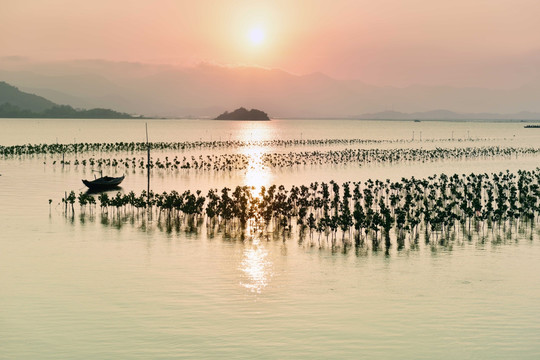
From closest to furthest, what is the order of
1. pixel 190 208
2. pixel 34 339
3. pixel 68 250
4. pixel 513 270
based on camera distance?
1. pixel 34 339
2. pixel 513 270
3. pixel 68 250
4. pixel 190 208

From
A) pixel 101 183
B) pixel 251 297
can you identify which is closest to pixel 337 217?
pixel 251 297

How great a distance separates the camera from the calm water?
2147 centimetres

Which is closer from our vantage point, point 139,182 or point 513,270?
point 513,270

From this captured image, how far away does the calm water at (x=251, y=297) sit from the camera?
21469 mm

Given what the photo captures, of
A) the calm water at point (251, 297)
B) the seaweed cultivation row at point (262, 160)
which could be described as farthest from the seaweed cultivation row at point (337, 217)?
the seaweed cultivation row at point (262, 160)

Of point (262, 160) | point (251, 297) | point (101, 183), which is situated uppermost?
point (262, 160)

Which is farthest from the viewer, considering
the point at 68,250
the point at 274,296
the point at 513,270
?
the point at 68,250

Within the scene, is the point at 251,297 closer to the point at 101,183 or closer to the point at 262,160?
the point at 101,183

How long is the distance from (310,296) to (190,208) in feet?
66.3

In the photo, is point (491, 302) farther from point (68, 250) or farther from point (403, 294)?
point (68, 250)

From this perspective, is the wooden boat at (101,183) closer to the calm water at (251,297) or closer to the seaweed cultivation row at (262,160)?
the seaweed cultivation row at (262,160)

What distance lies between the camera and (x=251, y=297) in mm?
26734

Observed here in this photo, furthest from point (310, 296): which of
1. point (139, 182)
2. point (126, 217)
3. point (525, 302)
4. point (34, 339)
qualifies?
point (139, 182)

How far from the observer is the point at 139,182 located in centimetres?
7331
